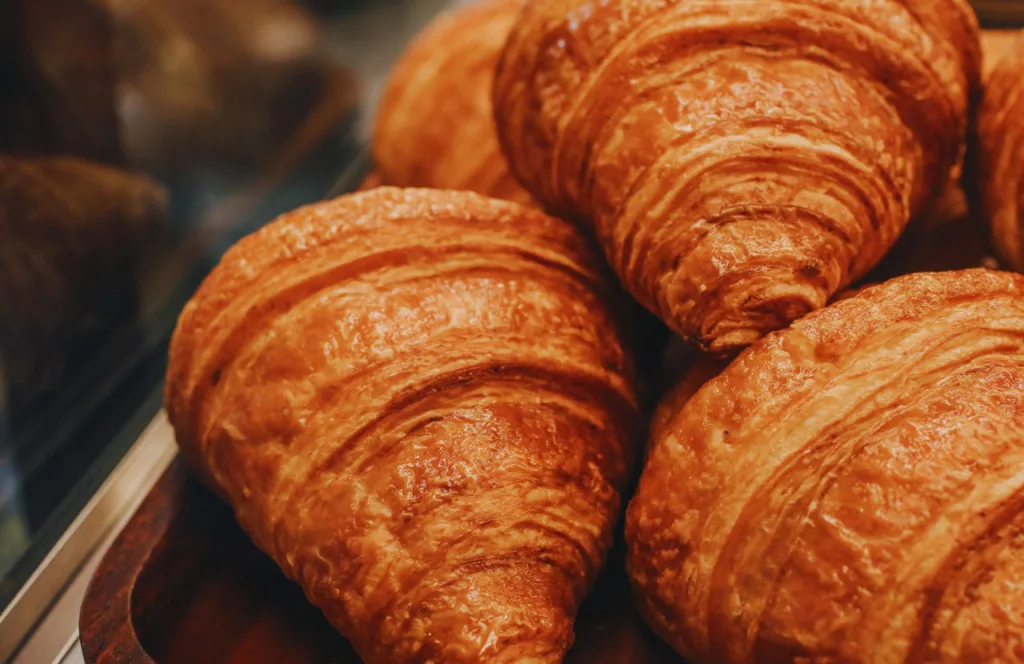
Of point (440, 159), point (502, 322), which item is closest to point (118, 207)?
point (440, 159)

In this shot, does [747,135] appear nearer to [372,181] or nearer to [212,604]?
[212,604]

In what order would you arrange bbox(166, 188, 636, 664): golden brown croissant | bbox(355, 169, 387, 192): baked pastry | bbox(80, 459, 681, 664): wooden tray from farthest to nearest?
bbox(355, 169, 387, 192): baked pastry
bbox(80, 459, 681, 664): wooden tray
bbox(166, 188, 636, 664): golden brown croissant

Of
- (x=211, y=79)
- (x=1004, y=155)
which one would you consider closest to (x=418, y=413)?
(x=1004, y=155)

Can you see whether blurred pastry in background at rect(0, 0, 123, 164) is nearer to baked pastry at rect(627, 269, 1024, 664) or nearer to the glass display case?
the glass display case

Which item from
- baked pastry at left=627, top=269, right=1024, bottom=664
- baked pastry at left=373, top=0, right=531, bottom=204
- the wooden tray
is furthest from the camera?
baked pastry at left=373, top=0, right=531, bottom=204

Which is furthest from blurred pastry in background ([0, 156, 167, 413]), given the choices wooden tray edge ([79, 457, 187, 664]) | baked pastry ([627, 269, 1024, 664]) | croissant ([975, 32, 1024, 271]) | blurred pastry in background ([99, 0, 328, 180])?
croissant ([975, 32, 1024, 271])

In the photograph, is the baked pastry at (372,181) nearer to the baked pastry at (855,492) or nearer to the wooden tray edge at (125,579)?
the wooden tray edge at (125,579)
